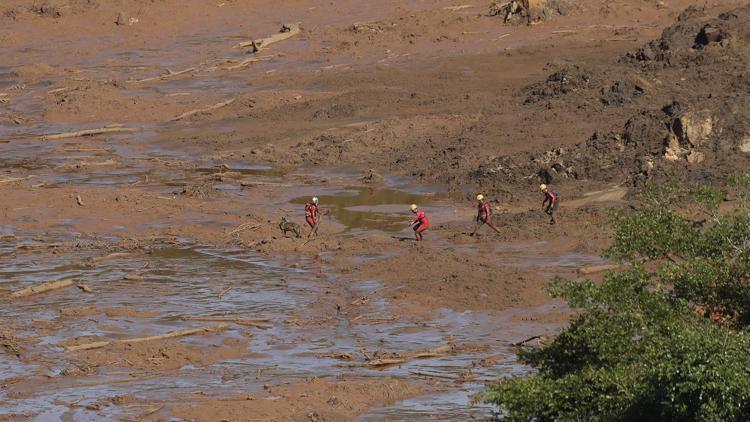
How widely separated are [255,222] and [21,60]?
22026mm

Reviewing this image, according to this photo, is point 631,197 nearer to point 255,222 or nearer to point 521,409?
point 255,222

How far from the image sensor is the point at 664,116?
29406 millimetres

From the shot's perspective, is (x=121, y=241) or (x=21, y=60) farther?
(x=21, y=60)

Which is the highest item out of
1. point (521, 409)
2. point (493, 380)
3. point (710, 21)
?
point (710, 21)

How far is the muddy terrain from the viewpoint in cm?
1856

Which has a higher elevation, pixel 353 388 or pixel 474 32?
pixel 474 32

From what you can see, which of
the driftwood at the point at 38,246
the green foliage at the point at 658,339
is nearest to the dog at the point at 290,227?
the driftwood at the point at 38,246

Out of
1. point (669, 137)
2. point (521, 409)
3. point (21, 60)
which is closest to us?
point (521, 409)

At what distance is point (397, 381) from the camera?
693 inches

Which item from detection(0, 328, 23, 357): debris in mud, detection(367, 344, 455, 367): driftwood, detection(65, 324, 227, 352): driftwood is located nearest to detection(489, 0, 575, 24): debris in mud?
detection(65, 324, 227, 352): driftwood

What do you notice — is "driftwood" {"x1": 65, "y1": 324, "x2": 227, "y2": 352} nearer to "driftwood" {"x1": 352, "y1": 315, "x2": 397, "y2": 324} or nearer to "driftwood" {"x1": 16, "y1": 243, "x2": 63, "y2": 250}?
"driftwood" {"x1": 352, "y1": 315, "x2": 397, "y2": 324}

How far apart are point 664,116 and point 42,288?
45.9ft

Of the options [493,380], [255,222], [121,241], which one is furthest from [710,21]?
[493,380]

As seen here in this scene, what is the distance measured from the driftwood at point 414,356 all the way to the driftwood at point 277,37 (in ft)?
87.4
